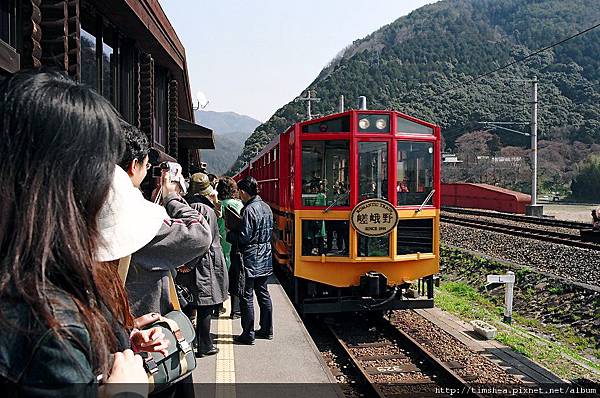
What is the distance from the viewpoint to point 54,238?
1265mm

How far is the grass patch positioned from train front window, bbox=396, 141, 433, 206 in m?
2.16

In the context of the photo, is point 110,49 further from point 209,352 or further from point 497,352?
point 497,352

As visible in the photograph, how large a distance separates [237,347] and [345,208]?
2665 mm

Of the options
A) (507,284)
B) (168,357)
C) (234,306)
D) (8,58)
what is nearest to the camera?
(168,357)

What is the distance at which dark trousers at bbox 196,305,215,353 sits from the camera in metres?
5.51

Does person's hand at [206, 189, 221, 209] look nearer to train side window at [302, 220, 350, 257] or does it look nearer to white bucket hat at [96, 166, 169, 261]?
train side window at [302, 220, 350, 257]

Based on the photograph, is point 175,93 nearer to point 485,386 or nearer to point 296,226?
point 296,226

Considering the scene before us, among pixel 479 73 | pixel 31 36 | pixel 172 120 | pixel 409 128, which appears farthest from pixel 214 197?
pixel 479 73

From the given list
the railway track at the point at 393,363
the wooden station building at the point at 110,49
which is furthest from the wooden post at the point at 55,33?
the railway track at the point at 393,363

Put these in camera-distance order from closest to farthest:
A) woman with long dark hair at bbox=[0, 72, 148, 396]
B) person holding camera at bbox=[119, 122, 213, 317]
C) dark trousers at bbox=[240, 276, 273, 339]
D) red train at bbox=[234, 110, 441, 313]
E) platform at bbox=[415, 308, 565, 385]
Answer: woman with long dark hair at bbox=[0, 72, 148, 396] < person holding camera at bbox=[119, 122, 213, 317] < dark trousers at bbox=[240, 276, 273, 339] < platform at bbox=[415, 308, 565, 385] < red train at bbox=[234, 110, 441, 313]

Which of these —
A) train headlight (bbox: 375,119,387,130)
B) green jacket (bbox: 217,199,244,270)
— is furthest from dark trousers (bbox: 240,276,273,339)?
train headlight (bbox: 375,119,387,130)

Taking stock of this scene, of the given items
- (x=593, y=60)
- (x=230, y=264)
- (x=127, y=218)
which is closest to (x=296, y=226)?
(x=230, y=264)

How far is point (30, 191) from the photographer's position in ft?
4.09

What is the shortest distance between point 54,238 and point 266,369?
4.75m
